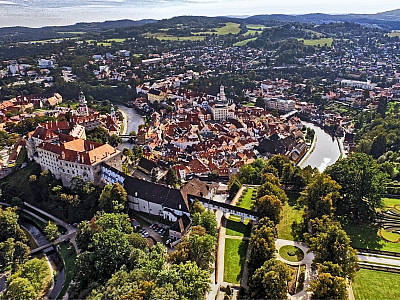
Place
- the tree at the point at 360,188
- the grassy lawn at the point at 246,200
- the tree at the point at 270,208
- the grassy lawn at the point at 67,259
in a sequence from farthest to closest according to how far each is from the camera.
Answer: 1. the grassy lawn at the point at 246,200
2. the tree at the point at 360,188
3. the tree at the point at 270,208
4. the grassy lawn at the point at 67,259

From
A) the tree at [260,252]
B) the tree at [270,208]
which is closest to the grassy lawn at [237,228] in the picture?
the tree at [270,208]

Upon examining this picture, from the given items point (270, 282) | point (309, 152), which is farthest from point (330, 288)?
point (309, 152)

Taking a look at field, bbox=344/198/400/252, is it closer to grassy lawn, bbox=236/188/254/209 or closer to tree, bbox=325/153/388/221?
tree, bbox=325/153/388/221

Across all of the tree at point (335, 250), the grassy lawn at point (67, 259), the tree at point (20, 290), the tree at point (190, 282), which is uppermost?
the tree at point (335, 250)

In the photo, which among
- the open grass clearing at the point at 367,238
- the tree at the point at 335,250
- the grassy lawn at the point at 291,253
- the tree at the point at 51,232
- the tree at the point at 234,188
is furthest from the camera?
the tree at the point at 234,188

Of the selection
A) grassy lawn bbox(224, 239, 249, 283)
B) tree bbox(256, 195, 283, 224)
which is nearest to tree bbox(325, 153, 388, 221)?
tree bbox(256, 195, 283, 224)

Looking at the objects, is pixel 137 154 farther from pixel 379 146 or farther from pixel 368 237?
pixel 379 146

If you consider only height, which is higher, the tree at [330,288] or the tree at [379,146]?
the tree at [330,288]

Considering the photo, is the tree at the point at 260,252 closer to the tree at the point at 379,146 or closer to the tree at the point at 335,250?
the tree at the point at 335,250
